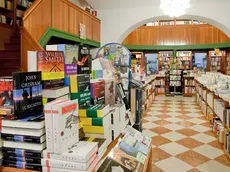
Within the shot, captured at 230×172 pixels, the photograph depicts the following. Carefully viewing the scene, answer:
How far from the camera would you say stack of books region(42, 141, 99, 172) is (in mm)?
1362

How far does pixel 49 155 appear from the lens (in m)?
1.43

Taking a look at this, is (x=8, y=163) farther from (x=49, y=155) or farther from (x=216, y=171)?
(x=216, y=171)

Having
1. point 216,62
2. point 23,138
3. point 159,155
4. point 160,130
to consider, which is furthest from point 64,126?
point 216,62

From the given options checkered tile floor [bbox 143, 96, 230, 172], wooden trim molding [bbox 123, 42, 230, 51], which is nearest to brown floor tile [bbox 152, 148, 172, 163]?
checkered tile floor [bbox 143, 96, 230, 172]

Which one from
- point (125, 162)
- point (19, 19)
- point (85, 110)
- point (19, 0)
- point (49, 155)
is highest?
point (19, 0)

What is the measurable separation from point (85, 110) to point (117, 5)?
20.6 ft

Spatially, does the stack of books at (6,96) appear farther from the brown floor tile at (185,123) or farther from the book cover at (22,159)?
the brown floor tile at (185,123)

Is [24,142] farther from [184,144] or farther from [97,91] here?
[184,144]

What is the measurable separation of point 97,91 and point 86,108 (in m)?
0.30

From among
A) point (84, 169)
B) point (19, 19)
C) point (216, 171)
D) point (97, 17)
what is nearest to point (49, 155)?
point (84, 169)

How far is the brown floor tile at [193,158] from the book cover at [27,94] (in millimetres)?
2951

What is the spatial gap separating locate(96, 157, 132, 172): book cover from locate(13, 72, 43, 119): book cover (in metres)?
0.56

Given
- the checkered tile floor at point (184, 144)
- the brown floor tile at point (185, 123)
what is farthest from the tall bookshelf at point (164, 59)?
the brown floor tile at point (185, 123)

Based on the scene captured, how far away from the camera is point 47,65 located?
168 centimetres
